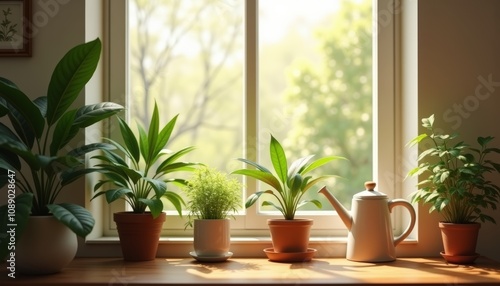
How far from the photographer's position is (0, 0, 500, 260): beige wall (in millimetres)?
2516

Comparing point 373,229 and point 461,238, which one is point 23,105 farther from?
point 461,238

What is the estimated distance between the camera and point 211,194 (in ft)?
7.90

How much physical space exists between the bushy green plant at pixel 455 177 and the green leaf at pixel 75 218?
131 centimetres

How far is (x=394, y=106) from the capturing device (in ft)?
8.87

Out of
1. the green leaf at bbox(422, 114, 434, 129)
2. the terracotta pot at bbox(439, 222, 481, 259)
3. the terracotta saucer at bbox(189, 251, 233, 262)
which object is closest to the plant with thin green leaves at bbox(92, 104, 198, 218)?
the terracotta saucer at bbox(189, 251, 233, 262)

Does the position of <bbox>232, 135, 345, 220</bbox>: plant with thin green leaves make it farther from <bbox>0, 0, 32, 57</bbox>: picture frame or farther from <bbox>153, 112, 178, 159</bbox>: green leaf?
<bbox>0, 0, 32, 57</bbox>: picture frame

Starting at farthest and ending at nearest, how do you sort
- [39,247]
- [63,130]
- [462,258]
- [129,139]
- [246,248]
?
[246,248]
[129,139]
[462,258]
[63,130]
[39,247]

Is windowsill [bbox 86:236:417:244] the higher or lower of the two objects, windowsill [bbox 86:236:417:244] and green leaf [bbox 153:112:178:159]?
the lower

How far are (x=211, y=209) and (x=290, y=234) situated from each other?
13.7 inches

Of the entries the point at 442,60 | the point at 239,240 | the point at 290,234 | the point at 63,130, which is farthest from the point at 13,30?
the point at 442,60

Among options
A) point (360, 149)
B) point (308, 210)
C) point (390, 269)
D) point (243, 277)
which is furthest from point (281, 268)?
point (360, 149)

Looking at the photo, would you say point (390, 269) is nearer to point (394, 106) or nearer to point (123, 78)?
point (394, 106)

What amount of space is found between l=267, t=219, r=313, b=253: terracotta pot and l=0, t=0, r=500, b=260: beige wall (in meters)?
0.49

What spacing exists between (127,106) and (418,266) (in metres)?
1.49
